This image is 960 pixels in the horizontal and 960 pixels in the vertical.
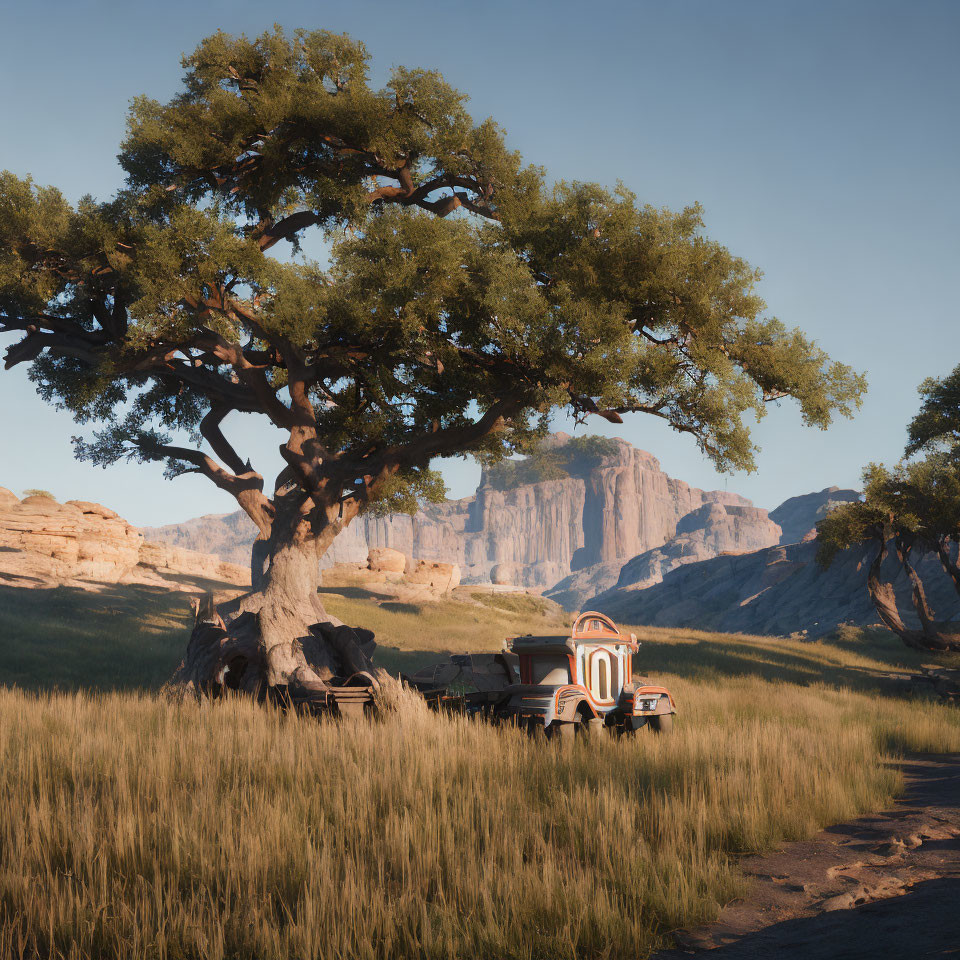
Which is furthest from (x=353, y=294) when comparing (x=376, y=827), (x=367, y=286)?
(x=376, y=827)

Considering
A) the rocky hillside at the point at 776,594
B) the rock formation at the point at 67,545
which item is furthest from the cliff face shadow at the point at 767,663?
the rock formation at the point at 67,545

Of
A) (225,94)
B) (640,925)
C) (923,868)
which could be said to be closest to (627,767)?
(923,868)

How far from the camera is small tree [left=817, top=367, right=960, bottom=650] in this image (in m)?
24.4

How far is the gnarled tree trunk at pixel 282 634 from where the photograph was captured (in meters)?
14.3

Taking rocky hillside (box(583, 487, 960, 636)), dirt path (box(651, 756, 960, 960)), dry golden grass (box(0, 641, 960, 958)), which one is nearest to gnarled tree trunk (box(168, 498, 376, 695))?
dry golden grass (box(0, 641, 960, 958))

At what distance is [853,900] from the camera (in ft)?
17.2

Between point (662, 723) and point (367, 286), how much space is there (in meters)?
10.6

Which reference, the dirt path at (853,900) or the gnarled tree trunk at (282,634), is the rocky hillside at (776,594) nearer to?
the gnarled tree trunk at (282,634)

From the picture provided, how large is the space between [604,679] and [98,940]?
8.70 m

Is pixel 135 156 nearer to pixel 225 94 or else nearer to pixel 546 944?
pixel 225 94

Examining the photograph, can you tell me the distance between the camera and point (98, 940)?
13.7 feet

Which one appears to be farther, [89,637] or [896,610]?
[896,610]

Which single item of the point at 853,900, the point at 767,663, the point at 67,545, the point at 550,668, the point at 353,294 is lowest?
the point at 767,663

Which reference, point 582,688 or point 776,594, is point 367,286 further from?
point 776,594
